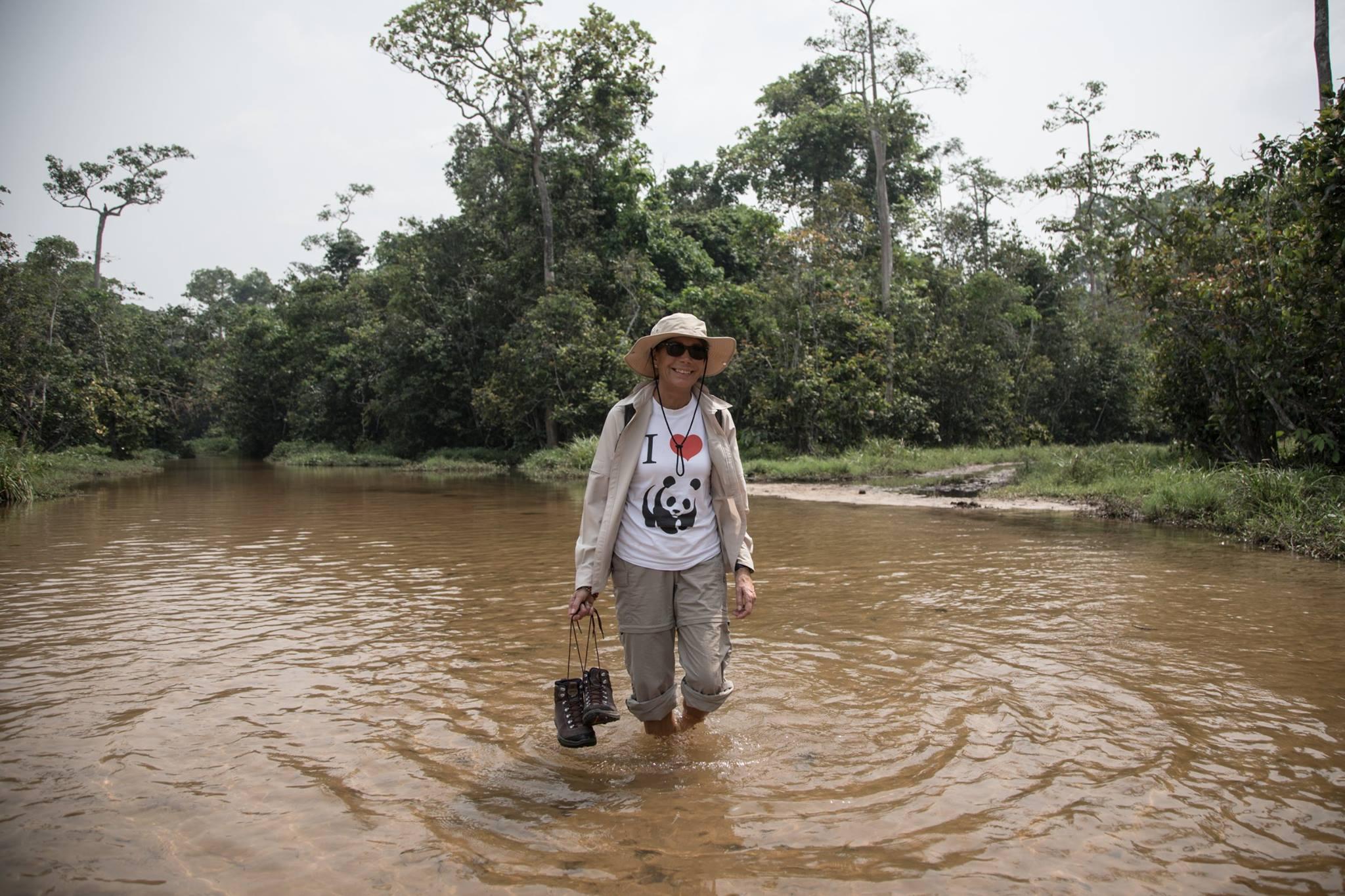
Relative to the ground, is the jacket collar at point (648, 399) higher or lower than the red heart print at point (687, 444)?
higher

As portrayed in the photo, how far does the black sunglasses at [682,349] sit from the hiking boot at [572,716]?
54.2 inches

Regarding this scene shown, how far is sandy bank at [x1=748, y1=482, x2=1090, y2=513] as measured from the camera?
1320 centimetres

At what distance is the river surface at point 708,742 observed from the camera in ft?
9.32

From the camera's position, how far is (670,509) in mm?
3664

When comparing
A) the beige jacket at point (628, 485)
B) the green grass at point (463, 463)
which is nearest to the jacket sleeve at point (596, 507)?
the beige jacket at point (628, 485)

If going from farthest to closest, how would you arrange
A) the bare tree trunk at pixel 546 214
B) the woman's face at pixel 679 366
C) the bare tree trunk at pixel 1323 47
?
the bare tree trunk at pixel 546 214 → the bare tree trunk at pixel 1323 47 → the woman's face at pixel 679 366

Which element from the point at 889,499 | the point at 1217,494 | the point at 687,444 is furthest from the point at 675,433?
the point at 889,499

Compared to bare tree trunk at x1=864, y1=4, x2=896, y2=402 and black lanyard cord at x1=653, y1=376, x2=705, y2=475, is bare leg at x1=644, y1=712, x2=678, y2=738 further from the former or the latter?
bare tree trunk at x1=864, y1=4, x2=896, y2=402

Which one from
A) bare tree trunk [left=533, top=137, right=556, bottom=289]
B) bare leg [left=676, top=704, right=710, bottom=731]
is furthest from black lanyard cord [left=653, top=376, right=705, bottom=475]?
bare tree trunk [left=533, top=137, right=556, bottom=289]

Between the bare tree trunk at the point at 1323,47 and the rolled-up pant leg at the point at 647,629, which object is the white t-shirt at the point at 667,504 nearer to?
the rolled-up pant leg at the point at 647,629

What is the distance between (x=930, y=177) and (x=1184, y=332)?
21479 millimetres

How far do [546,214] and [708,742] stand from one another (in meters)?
26.0

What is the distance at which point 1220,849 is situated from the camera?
2879mm

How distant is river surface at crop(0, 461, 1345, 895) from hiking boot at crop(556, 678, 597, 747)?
0.20 metres
